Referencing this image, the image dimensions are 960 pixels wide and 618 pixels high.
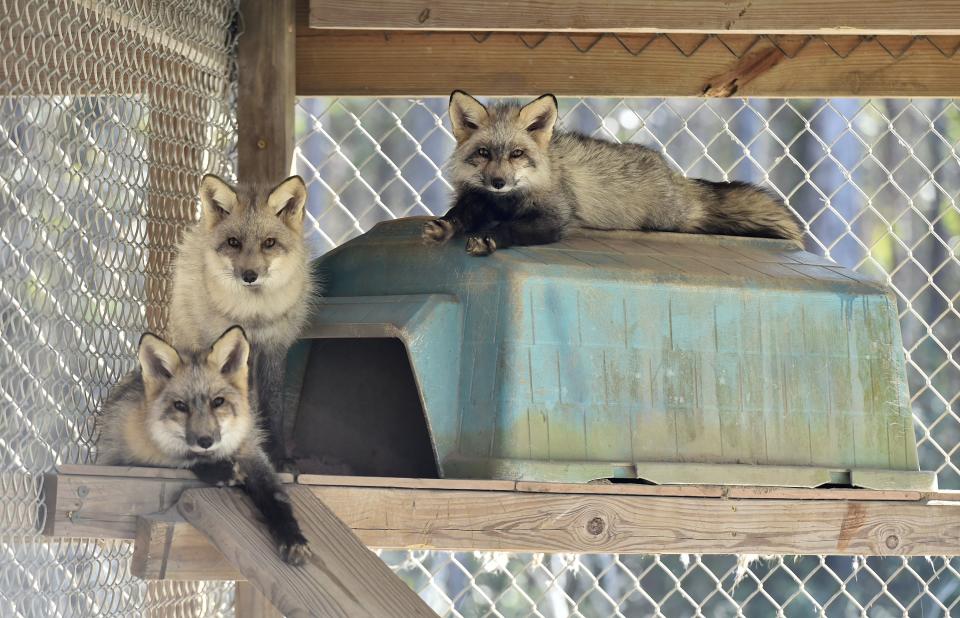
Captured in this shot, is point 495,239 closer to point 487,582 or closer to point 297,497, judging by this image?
point 297,497

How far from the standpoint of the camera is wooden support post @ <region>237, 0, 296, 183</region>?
4.84 meters

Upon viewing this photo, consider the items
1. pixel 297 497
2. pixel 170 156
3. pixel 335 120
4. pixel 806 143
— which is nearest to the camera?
pixel 297 497

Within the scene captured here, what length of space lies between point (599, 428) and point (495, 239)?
694 mm

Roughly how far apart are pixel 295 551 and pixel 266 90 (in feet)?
7.27

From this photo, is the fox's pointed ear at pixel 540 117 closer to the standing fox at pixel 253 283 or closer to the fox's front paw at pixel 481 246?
the fox's front paw at pixel 481 246

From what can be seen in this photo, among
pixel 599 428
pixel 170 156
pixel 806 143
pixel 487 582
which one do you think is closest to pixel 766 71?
pixel 599 428

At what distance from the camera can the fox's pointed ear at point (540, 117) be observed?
15.3 feet

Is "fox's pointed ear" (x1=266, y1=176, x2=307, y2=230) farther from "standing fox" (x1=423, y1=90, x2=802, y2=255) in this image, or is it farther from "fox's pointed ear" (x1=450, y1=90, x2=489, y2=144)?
"fox's pointed ear" (x1=450, y1=90, x2=489, y2=144)

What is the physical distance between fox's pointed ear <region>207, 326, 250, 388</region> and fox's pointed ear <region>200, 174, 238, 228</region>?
526 millimetres

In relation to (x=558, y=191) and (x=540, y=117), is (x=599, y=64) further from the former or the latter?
(x=558, y=191)

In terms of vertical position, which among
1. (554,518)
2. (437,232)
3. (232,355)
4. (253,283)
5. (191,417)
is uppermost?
(437,232)

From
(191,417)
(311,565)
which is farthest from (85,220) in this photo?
(311,565)

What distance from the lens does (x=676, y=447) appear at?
398 cm

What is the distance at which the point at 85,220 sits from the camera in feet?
12.5
